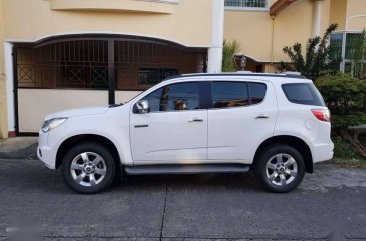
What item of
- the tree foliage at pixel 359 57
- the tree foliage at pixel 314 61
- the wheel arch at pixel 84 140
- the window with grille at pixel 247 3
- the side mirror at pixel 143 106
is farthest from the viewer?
the window with grille at pixel 247 3

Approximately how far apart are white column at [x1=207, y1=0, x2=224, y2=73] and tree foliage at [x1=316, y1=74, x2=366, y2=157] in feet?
8.58

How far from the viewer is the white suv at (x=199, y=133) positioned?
19.4 feet

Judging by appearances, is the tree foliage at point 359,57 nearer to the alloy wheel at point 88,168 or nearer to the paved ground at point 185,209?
the paved ground at point 185,209

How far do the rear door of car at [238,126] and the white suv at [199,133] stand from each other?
0.05 ft

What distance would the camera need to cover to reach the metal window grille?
40.8 feet

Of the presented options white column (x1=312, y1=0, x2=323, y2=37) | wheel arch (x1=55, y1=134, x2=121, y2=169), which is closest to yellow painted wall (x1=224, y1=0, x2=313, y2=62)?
→ white column (x1=312, y1=0, x2=323, y2=37)

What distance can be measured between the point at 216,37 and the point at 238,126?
15.2ft

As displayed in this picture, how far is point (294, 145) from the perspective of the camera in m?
6.24

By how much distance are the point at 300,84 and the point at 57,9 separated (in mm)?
6573

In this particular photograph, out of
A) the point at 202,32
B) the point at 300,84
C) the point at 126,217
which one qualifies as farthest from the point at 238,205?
the point at 202,32

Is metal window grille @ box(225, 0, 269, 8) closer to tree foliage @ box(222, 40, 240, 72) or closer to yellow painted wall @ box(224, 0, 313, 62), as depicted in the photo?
yellow painted wall @ box(224, 0, 313, 62)

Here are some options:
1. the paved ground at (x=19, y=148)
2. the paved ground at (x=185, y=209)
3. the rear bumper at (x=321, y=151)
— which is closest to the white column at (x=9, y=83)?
the paved ground at (x=19, y=148)

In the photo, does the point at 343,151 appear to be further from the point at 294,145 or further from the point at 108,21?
the point at 108,21

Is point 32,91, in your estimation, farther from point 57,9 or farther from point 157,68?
point 157,68
